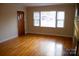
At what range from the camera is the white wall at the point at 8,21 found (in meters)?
4.63

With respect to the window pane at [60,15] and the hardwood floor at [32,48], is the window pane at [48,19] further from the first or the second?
the hardwood floor at [32,48]

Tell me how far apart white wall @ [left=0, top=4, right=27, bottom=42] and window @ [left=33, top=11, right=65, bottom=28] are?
1.40 m

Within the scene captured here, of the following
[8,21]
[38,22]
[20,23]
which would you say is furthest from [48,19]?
[8,21]

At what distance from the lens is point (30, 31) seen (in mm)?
6906

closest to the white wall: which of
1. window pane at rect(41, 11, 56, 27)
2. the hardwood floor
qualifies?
the hardwood floor

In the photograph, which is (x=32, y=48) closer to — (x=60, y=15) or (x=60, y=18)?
(x=60, y=18)

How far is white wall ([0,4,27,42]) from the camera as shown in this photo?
4629 millimetres

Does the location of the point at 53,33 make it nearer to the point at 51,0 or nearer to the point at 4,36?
the point at 4,36

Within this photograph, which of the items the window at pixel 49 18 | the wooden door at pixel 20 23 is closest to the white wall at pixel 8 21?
the wooden door at pixel 20 23

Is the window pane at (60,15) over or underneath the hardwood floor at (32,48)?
over

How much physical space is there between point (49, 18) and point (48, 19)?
108 millimetres

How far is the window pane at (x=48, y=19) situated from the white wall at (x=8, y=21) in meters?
1.58

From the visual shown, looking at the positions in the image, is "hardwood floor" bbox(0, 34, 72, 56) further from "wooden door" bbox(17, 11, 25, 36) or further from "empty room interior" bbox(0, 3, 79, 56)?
"wooden door" bbox(17, 11, 25, 36)

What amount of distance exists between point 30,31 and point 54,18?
180 centimetres
